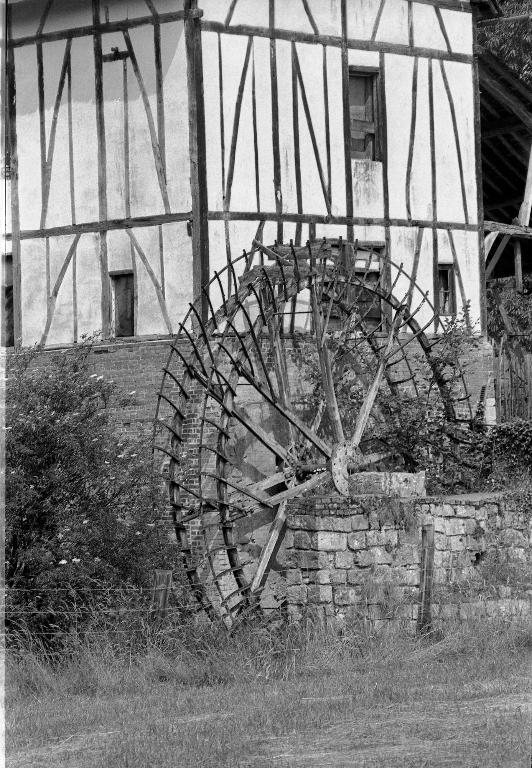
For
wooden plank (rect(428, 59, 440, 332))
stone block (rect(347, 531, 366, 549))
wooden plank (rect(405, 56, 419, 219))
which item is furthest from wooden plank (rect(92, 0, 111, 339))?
stone block (rect(347, 531, 366, 549))

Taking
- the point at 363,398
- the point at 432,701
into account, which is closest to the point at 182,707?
the point at 432,701

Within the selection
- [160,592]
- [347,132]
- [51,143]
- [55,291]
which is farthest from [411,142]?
[160,592]

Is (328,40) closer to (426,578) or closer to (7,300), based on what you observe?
(7,300)

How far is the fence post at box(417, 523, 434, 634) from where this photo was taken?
1183cm

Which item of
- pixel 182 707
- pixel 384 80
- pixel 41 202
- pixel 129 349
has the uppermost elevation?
pixel 384 80

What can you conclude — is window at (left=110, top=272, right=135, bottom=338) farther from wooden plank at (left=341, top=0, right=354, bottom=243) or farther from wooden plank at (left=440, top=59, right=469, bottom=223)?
wooden plank at (left=440, top=59, right=469, bottom=223)

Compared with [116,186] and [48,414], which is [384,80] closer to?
[116,186]

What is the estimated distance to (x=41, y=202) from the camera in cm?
1831

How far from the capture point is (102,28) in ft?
58.6

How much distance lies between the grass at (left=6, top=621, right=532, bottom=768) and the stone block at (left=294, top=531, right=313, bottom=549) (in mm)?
888

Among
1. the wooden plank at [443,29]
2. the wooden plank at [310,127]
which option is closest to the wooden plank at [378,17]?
the wooden plank at [443,29]

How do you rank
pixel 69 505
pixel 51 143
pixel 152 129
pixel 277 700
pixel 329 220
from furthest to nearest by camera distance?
1. pixel 51 143
2. pixel 329 220
3. pixel 152 129
4. pixel 69 505
5. pixel 277 700

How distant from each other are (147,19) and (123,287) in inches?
151

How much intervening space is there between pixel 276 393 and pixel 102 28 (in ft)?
19.5
